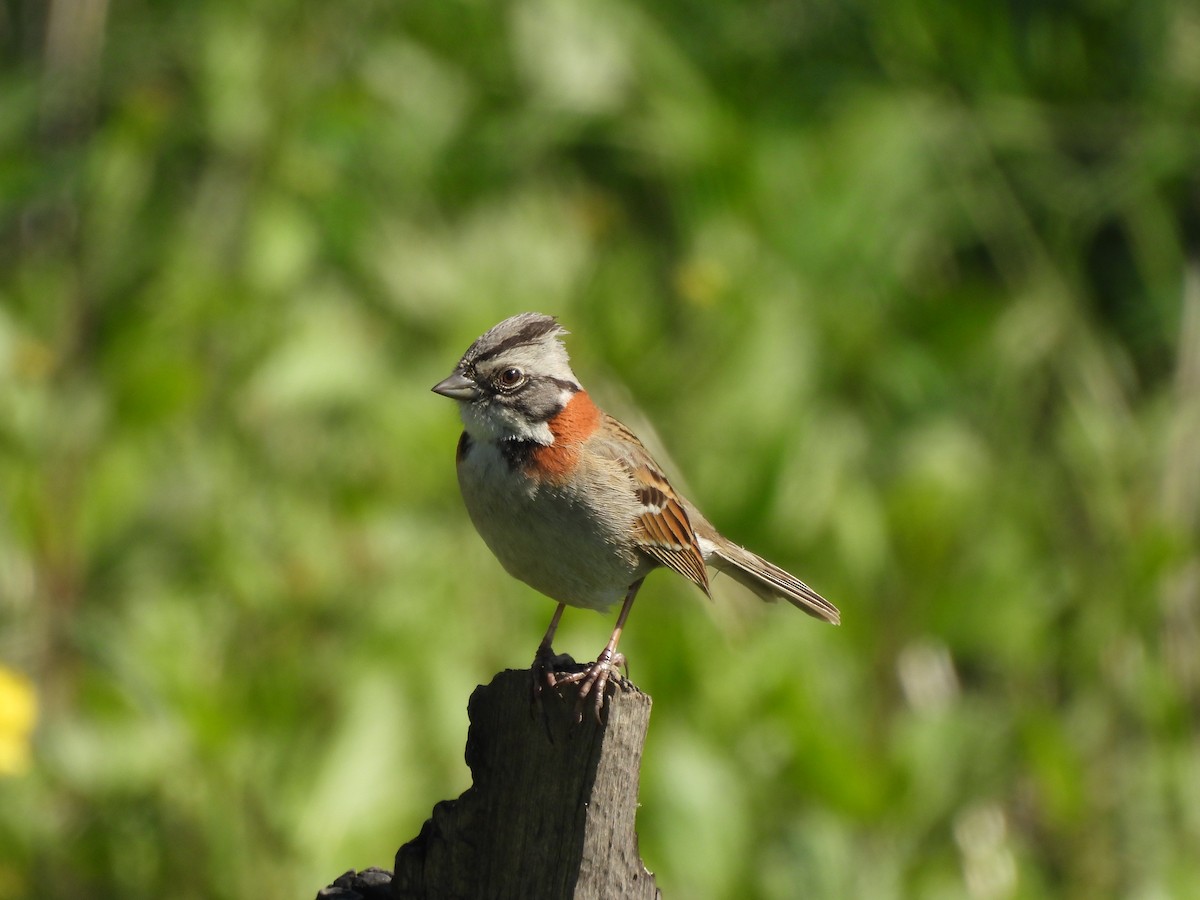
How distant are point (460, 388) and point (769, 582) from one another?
0.88m

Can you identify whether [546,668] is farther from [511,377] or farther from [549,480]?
[511,377]

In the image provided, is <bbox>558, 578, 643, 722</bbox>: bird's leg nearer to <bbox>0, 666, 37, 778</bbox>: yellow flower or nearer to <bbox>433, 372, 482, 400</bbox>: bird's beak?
<bbox>433, 372, 482, 400</bbox>: bird's beak

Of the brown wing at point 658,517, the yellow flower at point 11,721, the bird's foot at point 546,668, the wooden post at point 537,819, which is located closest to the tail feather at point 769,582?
the brown wing at point 658,517

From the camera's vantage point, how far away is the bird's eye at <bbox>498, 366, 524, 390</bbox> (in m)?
2.63

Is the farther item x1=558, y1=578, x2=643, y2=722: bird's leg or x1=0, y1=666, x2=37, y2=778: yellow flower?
x1=0, y1=666, x2=37, y2=778: yellow flower

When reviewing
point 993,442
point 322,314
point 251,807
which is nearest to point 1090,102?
point 993,442

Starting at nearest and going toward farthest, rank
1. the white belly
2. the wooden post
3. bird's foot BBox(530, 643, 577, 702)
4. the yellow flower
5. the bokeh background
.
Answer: the wooden post
bird's foot BBox(530, 643, 577, 702)
the white belly
the yellow flower
the bokeh background

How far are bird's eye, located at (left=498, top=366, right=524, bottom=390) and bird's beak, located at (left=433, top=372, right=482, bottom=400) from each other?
0.04 metres

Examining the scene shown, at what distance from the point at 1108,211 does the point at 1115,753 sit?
189cm

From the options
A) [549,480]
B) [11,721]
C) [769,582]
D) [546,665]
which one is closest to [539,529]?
[549,480]

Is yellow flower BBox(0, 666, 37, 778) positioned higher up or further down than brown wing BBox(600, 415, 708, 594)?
further down

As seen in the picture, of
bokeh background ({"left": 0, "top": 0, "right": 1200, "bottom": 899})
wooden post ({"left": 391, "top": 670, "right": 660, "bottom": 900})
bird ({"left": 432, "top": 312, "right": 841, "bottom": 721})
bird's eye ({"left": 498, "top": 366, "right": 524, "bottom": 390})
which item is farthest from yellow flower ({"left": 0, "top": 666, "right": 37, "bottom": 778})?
wooden post ({"left": 391, "top": 670, "right": 660, "bottom": 900})

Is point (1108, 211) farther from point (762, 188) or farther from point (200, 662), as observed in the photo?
point (200, 662)

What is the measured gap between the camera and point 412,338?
4.72 metres
